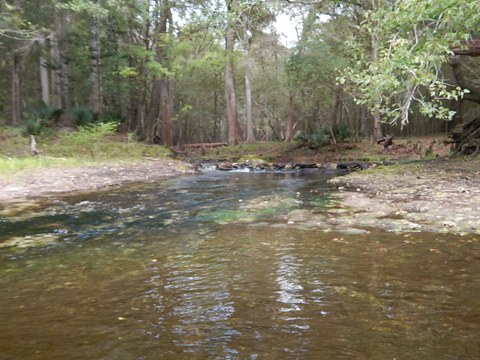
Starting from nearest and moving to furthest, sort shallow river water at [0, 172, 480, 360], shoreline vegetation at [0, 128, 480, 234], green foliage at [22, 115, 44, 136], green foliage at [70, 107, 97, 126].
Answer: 1. shallow river water at [0, 172, 480, 360]
2. shoreline vegetation at [0, 128, 480, 234]
3. green foliage at [22, 115, 44, 136]
4. green foliage at [70, 107, 97, 126]

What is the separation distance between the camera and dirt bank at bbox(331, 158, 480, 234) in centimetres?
629

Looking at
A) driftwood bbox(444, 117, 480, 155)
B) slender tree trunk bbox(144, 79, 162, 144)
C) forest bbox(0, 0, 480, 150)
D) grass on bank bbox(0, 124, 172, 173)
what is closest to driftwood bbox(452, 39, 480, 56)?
forest bbox(0, 0, 480, 150)

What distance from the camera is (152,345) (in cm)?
282

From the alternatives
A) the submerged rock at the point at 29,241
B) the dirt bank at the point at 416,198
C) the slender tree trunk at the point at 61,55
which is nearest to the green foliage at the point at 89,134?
the slender tree trunk at the point at 61,55

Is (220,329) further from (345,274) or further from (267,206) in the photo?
(267,206)

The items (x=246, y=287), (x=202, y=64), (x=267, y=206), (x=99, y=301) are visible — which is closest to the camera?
(x=99, y=301)

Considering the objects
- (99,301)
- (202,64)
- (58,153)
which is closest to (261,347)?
(99,301)

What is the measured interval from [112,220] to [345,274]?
480cm

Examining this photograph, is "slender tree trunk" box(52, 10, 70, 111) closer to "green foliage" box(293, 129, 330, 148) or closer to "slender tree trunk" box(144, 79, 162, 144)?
"slender tree trunk" box(144, 79, 162, 144)

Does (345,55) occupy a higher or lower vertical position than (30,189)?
higher

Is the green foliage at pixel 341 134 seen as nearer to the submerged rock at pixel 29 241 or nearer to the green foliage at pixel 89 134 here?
the green foliage at pixel 89 134

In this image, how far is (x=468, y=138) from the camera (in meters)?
14.3

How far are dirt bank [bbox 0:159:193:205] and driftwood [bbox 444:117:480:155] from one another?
11010 mm

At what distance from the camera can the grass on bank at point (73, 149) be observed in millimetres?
14438
